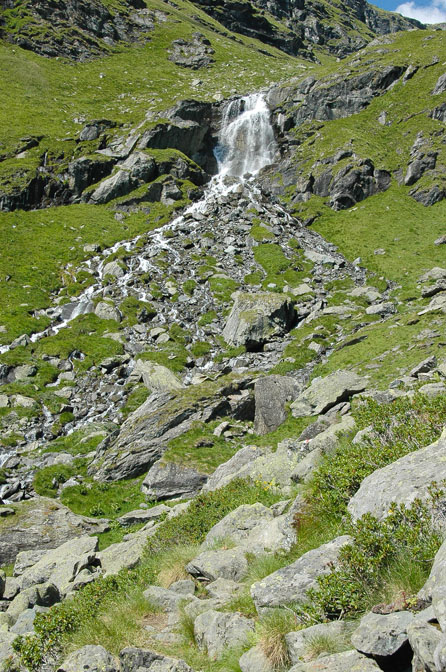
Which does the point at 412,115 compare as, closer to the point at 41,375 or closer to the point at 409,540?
the point at 41,375

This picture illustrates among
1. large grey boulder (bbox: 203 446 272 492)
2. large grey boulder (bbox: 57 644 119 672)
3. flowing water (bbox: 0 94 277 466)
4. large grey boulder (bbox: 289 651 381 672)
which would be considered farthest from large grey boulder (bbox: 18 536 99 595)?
flowing water (bbox: 0 94 277 466)

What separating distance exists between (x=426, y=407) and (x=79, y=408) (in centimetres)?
2603

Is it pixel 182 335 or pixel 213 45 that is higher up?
pixel 213 45

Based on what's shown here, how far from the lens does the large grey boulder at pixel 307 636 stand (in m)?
5.08

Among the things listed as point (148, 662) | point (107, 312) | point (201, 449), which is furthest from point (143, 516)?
point (107, 312)

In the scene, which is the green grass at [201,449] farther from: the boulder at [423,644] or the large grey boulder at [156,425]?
the boulder at [423,644]

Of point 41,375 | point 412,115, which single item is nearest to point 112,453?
point 41,375

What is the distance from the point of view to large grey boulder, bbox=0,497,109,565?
1698cm

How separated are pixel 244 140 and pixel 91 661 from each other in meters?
88.0

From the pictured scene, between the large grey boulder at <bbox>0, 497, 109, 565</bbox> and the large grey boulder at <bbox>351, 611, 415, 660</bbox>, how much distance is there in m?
15.9

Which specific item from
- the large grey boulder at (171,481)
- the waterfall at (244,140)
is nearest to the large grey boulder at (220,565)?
the large grey boulder at (171,481)

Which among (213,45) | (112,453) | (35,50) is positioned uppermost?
(213,45)

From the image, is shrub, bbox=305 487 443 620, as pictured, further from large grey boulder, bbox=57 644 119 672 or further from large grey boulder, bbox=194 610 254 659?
large grey boulder, bbox=57 644 119 672

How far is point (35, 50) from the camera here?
10775cm
